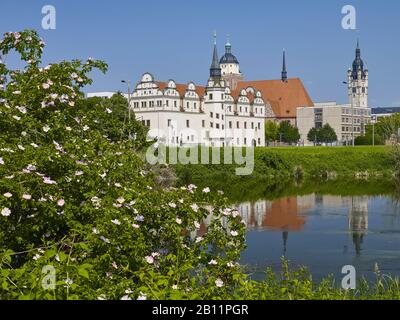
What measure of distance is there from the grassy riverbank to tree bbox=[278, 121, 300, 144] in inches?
1649

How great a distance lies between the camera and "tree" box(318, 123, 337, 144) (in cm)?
10931

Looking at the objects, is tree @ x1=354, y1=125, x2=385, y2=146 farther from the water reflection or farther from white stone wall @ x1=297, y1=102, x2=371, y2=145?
the water reflection

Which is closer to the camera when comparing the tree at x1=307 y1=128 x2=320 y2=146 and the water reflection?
the water reflection

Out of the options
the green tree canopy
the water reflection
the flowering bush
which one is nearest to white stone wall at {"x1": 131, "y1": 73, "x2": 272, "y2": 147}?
the green tree canopy

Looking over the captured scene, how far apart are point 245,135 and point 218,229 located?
9263 cm

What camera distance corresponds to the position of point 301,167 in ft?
180

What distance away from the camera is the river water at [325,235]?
14.4 meters

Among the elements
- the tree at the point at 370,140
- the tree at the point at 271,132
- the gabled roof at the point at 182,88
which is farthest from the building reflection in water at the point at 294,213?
the tree at the point at 271,132

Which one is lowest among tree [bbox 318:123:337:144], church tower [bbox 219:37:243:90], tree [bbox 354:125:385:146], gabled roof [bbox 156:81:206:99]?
tree [bbox 354:125:385:146]

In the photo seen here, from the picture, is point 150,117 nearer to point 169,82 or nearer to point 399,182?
point 169,82

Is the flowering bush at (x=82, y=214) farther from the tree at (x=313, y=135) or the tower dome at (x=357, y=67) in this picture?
the tower dome at (x=357, y=67)

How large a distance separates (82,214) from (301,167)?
4882 cm

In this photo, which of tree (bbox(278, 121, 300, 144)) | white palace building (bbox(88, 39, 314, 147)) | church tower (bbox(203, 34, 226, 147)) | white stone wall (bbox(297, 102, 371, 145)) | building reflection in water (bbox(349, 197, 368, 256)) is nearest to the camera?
building reflection in water (bbox(349, 197, 368, 256))

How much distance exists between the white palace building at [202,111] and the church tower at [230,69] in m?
3.78
